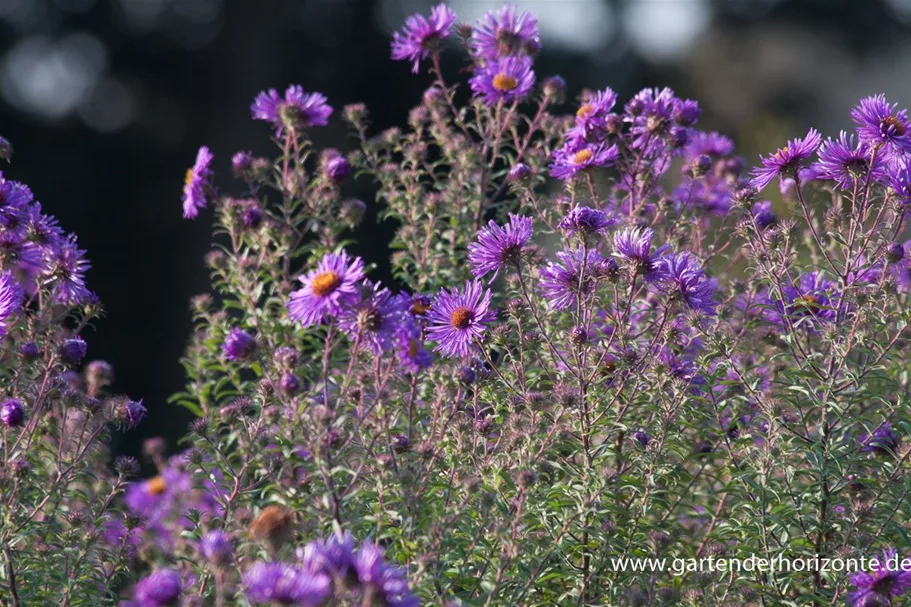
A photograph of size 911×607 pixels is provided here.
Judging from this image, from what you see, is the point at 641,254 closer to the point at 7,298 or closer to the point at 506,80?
the point at 506,80

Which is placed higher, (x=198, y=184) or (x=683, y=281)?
(x=198, y=184)

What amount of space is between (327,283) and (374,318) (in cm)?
16

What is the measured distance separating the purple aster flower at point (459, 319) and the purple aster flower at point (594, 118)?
95cm

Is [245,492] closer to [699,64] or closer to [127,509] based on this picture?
[127,509]

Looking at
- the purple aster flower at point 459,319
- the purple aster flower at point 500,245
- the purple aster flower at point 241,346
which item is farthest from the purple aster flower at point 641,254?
the purple aster flower at point 241,346

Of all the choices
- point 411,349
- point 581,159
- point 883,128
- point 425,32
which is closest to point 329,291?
point 411,349

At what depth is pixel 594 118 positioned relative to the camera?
3.65 meters

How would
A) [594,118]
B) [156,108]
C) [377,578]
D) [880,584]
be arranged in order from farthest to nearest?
[156,108], [594,118], [880,584], [377,578]

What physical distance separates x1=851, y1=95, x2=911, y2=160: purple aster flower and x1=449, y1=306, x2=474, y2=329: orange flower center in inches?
46.1

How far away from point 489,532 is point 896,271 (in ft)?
5.17

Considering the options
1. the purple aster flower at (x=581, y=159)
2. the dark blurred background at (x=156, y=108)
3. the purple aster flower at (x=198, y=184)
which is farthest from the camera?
the dark blurred background at (x=156, y=108)

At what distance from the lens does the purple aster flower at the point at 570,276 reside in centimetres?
286

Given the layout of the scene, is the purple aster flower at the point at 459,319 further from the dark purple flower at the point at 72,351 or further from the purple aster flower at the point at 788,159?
the dark purple flower at the point at 72,351

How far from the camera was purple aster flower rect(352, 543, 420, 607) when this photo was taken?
5.81 ft
